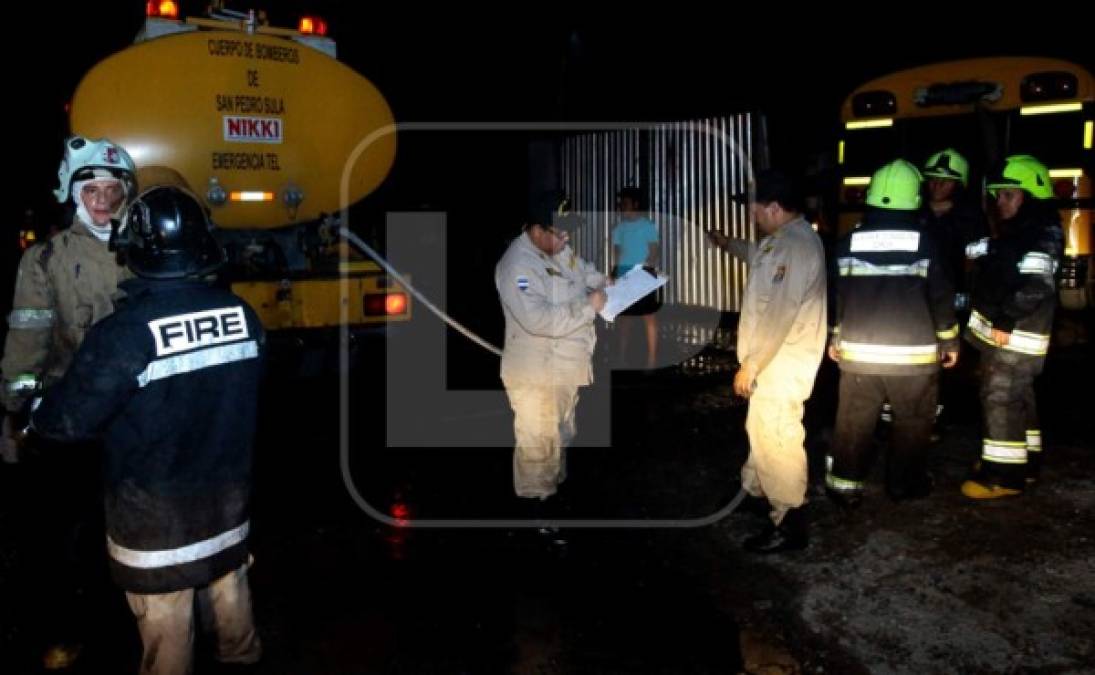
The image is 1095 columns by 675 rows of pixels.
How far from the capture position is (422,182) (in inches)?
663

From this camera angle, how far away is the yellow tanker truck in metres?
5.42

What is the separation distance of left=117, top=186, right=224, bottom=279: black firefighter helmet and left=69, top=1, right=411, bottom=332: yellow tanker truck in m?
3.11

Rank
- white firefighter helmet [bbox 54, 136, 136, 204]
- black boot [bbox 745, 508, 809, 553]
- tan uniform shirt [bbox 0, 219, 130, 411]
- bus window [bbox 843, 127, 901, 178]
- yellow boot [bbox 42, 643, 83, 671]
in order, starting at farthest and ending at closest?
bus window [bbox 843, 127, 901, 178] < black boot [bbox 745, 508, 809, 553] < white firefighter helmet [bbox 54, 136, 136, 204] < tan uniform shirt [bbox 0, 219, 130, 411] < yellow boot [bbox 42, 643, 83, 671]

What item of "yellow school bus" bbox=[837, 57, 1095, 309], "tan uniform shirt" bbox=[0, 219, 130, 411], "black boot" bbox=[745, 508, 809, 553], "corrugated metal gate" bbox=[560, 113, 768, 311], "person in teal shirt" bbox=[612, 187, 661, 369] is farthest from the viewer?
"corrugated metal gate" bbox=[560, 113, 768, 311]

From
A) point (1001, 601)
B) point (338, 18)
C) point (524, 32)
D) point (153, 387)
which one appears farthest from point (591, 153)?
point (153, 387)

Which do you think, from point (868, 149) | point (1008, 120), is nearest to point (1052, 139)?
point (1008, 120)

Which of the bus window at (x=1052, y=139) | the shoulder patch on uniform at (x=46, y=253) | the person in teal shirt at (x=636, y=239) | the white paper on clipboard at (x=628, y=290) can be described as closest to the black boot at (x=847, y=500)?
the white paper on clipboard at (x=628, y=290)

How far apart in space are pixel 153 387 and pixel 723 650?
7.47 ft

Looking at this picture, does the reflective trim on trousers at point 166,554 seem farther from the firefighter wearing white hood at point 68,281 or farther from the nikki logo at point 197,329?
the firefighter wearing white hood at point 68,281

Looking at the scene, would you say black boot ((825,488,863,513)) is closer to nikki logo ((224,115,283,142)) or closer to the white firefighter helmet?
the white firefighter helmet

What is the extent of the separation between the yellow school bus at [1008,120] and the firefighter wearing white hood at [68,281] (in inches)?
273

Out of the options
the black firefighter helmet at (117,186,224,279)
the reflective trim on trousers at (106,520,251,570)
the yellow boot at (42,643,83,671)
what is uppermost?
the black firefighter helmet at (117,186,224,279)

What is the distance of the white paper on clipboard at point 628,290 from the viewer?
460 cm

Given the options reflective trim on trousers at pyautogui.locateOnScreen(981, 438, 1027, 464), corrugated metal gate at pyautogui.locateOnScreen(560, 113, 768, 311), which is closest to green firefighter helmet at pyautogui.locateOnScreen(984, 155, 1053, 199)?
reflective trim on trousers at pyautogui.locateOnScreen(981, 438, 1027, 464)
